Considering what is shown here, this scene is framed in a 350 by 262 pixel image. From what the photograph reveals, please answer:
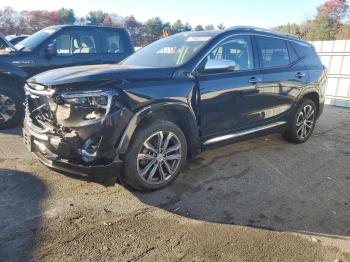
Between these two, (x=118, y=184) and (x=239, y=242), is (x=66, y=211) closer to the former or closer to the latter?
(x=118, y=184)

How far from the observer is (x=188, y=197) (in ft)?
12.5

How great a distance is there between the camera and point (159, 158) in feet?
12.6

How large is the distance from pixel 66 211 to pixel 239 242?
1.68 metres

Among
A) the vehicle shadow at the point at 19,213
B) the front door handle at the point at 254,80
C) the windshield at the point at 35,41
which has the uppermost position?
the windshield at the point at 35,41

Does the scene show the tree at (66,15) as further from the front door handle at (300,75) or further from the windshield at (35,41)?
the front door handle at (300,75)

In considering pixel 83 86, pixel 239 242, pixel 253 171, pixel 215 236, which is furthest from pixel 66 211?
pixel 253 171

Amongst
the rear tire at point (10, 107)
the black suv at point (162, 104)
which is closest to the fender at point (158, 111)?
the black suv at point (162, 104)

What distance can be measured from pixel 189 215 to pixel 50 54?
4963mm

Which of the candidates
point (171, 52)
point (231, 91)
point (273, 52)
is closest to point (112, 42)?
point (171, 52)

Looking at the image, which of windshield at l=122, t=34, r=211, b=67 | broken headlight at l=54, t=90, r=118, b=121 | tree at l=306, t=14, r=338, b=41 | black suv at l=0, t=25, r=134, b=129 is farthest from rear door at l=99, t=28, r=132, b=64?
tree at l=306, t=14, r=338, b=41

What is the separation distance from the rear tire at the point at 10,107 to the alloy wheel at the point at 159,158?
372cm

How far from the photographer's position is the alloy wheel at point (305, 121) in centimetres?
592

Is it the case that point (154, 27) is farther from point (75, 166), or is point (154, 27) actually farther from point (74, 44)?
point (75, 166)

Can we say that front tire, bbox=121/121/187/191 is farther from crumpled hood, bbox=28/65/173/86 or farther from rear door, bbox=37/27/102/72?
rear door, bbox=37/27/102/72
